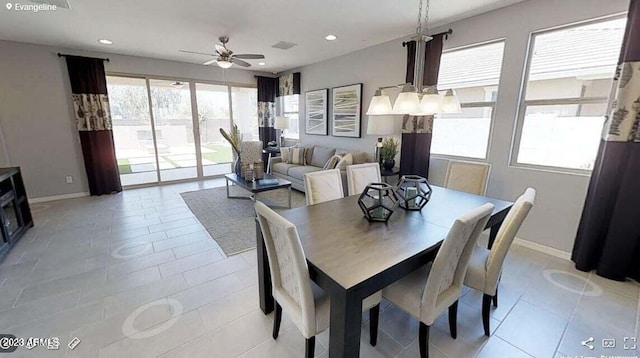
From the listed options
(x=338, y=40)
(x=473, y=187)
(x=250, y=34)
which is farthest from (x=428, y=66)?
(x=250, y=34)

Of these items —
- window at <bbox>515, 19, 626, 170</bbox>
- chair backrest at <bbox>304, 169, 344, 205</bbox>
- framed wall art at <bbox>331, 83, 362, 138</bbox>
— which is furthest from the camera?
framed wall art at <bbox>331, 83, 362, 138</bbox>

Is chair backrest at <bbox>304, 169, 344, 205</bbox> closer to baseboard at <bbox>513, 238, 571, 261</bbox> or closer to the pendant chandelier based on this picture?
the pendant chandelier

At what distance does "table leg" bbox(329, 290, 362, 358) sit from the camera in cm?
115

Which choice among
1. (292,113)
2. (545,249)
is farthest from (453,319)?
(292,113)

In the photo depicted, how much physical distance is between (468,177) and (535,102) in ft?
3.74

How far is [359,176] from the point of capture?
8.96ft

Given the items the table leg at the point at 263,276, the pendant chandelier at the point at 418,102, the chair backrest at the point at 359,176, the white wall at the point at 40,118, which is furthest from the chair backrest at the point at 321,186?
the white wall at the point at 40,118

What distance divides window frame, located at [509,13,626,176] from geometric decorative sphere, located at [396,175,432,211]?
1.66 m

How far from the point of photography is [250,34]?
12.6 ft

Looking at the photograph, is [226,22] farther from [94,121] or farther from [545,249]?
[545,249]

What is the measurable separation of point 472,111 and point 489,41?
82cm

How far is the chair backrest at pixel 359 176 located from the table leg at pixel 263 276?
43.4 inches

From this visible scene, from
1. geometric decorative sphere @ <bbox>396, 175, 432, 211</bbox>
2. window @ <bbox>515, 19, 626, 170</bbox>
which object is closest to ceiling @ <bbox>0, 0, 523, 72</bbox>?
window @ <bbox>515, 19, 626, 170</bbox>

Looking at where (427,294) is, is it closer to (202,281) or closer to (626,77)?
(202,281)
